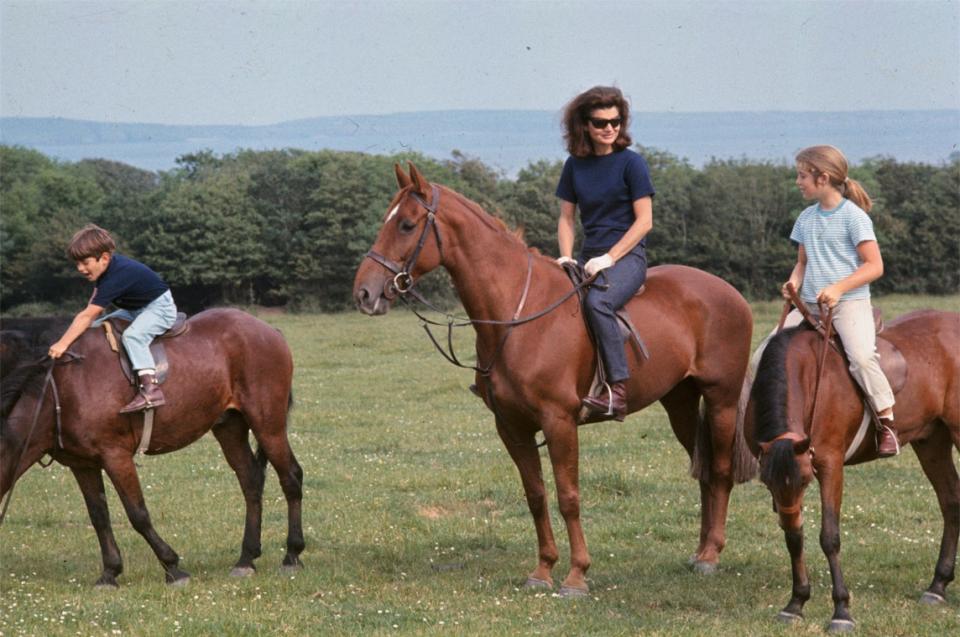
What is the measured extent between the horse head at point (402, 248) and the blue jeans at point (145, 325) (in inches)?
70.3

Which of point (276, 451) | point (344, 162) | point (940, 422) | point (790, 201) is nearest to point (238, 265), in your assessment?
point (344, 162)

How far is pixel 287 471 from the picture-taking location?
31.3 feet

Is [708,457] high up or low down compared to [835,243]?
down

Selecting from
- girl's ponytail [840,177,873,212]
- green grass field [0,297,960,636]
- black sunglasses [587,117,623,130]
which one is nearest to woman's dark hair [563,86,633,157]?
black sunglasses [587,117,623,130]

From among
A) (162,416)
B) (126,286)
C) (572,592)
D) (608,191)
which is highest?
(608,191)

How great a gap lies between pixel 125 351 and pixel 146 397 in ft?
1.31

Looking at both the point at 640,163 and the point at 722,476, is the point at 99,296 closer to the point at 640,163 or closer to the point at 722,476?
the point at 640,163

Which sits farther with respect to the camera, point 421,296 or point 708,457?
point 708,457

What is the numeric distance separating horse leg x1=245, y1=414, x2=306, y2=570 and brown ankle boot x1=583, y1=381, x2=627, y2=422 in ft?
8.16

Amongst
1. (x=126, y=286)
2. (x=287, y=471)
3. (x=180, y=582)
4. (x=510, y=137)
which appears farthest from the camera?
(x=510, y=137)

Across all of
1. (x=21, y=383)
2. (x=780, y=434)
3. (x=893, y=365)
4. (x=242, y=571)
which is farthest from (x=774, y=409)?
(x=21, y=383)

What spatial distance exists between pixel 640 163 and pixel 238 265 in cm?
3291

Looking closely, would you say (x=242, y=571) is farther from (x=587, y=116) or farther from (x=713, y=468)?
(x=587, y=116)

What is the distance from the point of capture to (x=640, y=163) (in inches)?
340
